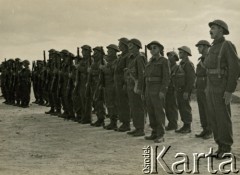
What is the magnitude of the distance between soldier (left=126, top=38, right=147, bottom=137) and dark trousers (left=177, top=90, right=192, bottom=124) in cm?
132

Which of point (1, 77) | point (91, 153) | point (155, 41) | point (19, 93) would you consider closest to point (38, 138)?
point (91, 153)

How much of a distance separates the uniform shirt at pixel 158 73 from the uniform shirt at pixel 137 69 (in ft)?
1.84

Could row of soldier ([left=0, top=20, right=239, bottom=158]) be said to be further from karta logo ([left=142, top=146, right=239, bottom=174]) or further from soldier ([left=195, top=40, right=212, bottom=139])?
karta logo ([left=142, top=146, right=239, bottom=174])

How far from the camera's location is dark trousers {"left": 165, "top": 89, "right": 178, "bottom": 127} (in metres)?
12.0

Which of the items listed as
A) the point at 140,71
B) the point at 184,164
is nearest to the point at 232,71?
the point at 184,164

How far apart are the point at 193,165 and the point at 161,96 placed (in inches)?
110

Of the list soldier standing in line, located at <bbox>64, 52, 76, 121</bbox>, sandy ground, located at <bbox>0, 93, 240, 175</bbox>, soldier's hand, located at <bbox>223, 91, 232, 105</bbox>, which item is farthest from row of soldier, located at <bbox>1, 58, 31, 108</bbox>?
soldier's hand, located at <bbox>223, 91, 232, 105</bbox>

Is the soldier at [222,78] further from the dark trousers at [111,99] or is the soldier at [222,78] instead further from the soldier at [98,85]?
the soldier at [98,85]

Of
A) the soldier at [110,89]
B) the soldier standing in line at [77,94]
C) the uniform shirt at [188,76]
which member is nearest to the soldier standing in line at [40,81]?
the soldier standing in line at [77,94]

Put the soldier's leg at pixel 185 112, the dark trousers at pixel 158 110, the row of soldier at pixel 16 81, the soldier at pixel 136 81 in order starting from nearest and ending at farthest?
the dark trousers at pixel 158 110 → the soldier at pixel 136 81 → the soldier's leg at pixel 185 112 → the row of soldier at pixel 16 81

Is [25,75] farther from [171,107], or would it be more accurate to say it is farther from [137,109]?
[137,109]

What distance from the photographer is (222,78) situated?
7.66m

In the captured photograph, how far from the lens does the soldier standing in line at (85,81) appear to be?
42.9 feet

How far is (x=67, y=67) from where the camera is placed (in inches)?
574
